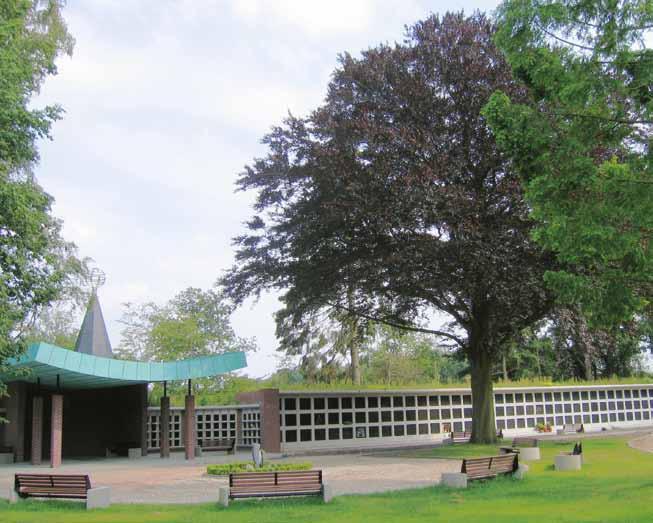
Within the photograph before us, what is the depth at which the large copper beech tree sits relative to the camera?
798 inches

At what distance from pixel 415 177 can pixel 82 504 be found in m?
12.1

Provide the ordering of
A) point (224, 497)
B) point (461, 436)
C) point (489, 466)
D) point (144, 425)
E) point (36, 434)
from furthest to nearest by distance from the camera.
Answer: point (461, 436) < point (144, 425) < point (36, 434) < point (489, 466) < point (224, 497)

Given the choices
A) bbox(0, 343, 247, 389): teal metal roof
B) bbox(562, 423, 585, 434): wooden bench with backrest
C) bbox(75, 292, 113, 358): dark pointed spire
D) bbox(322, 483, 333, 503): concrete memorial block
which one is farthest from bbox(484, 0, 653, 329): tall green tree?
bbox(562, 423, 585, 434): wooden bench with backrest

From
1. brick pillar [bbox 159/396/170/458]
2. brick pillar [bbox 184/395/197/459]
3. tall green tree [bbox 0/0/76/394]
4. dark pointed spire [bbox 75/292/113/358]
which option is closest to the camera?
tall green tree [bbox 0/0/76/394]

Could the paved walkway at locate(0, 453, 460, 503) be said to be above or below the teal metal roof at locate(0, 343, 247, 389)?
below

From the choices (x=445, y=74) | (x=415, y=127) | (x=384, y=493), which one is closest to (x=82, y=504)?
(x=384, y=493)

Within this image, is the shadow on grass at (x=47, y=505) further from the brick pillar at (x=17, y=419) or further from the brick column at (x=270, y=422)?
the brick pillar at (x=17, y=419)

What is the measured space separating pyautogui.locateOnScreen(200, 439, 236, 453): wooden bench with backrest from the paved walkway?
4.82 metres

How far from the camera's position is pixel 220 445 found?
30672mm

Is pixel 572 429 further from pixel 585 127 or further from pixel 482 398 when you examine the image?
pixel 585 127

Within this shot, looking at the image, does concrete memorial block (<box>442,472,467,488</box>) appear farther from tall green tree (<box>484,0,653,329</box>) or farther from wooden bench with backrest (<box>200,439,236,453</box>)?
wooden bench with backrest (<box>200,439,236,453</box>)

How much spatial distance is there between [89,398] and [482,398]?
16846mm

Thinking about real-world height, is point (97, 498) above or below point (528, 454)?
above

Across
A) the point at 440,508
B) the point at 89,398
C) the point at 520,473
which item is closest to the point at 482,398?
the point at 520,473
